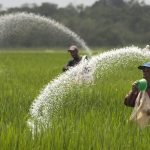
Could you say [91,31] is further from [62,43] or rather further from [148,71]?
[148,71]

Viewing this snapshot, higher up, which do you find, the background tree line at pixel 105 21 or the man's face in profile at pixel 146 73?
the background tree line at pixel 105 21

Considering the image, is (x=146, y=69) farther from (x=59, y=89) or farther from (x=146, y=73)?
(x=59, y=89)

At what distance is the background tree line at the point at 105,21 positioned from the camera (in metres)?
57.6

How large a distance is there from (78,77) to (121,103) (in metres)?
0.66

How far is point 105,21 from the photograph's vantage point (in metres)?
65.1

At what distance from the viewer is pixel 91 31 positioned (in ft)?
197

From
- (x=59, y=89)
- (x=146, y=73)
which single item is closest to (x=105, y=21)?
(x=59, y=89)

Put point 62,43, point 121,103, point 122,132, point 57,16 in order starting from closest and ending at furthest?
1. point 122,132
2. point 121,103
3. point 62,43
4. point 57,16

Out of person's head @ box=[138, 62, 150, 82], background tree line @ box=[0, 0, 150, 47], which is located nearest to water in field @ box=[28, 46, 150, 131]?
person's head @ box=[138, 62, 150, 82]

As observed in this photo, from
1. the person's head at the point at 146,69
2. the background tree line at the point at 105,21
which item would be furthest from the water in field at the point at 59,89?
the background tree line at the point at 105,21

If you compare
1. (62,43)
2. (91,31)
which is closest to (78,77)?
(62,43)

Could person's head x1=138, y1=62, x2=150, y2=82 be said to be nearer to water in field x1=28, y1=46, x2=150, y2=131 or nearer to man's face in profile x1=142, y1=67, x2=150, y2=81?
man's face in profile x1=142, y1=67, x2=150, y2=81

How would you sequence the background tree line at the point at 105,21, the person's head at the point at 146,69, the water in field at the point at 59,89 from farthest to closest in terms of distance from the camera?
the background tree line at the point at 105,21 → the water in field at the point at 59,89 → the person's head at the point at 146,69

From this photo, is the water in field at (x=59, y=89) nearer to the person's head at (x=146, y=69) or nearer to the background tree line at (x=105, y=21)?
the person's head at (x=146, y=69)
